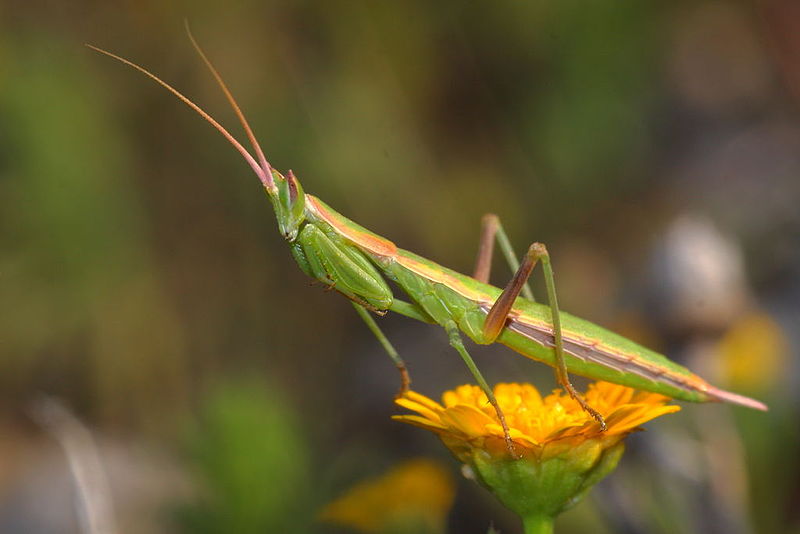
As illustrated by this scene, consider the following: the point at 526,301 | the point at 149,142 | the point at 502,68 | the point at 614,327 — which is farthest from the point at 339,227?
the point at 502,68

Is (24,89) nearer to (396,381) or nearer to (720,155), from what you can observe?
(396,381)

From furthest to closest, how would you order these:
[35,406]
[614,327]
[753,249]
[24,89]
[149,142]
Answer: [753,249]
[149,142]
[24,89]
[35,406]
[614,327]

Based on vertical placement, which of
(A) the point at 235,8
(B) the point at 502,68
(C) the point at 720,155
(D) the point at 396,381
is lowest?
(D) the point at 396,381

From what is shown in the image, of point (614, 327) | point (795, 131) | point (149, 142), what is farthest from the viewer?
point (795, 131)

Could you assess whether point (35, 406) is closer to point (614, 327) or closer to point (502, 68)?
point (614, 327)

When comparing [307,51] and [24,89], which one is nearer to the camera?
[24,89]

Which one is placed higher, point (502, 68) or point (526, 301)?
point (502, 68)

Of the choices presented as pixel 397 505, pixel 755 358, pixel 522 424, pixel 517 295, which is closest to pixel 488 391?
pixel 522 424
